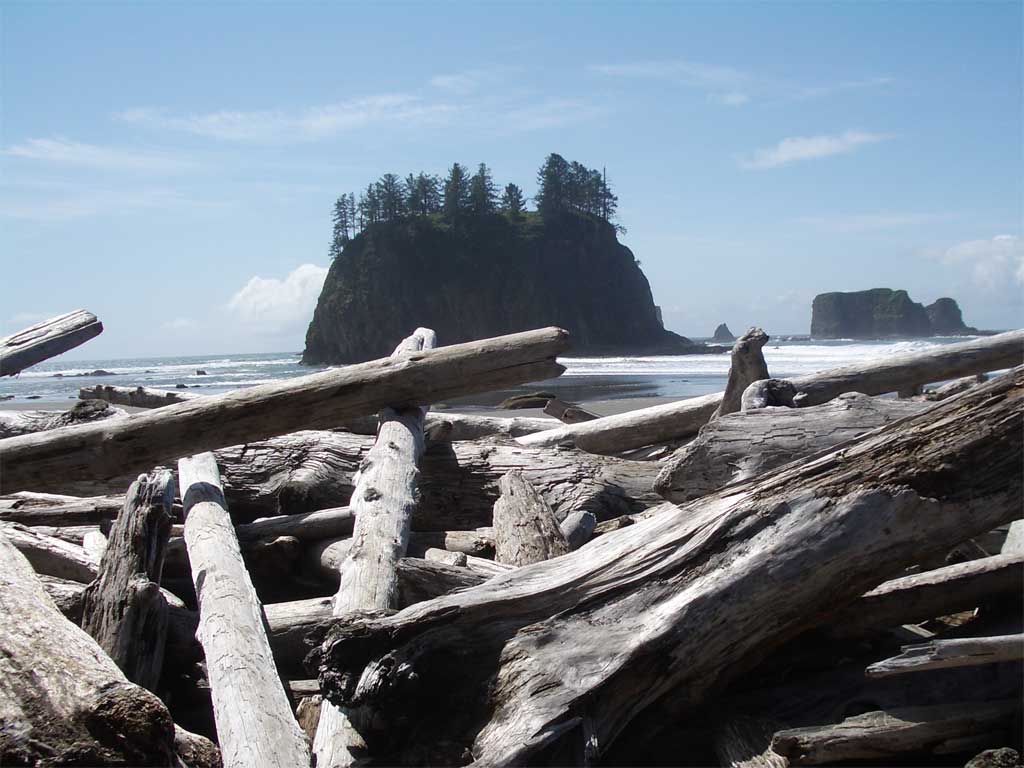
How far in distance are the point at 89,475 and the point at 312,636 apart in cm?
271

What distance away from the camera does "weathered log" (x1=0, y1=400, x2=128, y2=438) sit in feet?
18.0

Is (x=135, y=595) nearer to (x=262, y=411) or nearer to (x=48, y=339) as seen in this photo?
(x=262, y=411)

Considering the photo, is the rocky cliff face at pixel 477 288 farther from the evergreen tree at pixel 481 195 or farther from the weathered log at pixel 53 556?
the weathered log at pixel 53 556

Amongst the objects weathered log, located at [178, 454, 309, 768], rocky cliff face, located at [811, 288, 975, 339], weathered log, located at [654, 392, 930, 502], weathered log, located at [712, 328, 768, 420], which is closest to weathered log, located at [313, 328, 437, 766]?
weathered log, located at [178, 454, 309, 768]

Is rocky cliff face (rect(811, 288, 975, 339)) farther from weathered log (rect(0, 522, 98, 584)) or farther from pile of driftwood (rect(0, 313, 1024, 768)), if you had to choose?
weathered log (rect(0, 522, 98, 584))

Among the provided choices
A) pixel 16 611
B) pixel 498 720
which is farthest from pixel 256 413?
pixel 498 720

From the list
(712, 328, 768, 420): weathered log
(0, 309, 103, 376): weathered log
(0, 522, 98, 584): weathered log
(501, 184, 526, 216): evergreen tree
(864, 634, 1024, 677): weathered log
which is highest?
(501, 184, 526, 216): evergreen tree

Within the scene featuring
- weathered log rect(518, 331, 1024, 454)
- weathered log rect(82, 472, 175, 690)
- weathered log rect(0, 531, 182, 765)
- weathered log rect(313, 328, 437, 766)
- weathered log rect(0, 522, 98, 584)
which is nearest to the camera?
weathered log rect(0, 531, 182, 765)

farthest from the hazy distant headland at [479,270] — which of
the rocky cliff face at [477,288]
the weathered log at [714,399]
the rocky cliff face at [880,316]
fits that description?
the weathered log at [714,399]

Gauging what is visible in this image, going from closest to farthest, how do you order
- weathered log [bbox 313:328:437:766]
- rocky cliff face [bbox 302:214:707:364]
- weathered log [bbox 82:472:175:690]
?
1. weathered log [bbox 313:328:437:766]
2. weathered log [bbox 82:472:175:690]
3. rocky cliff face [bbox 302:214:707:364]

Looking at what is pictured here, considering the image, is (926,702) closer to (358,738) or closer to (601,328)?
(358,738)

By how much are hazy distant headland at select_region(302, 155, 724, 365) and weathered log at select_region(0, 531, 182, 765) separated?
6769 centimetres

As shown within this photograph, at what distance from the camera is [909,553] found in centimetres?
258

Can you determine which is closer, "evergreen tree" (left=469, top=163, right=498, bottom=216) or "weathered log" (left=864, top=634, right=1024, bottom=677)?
"weathered log" (left=864, top=634, right=1024, bottom=677)
